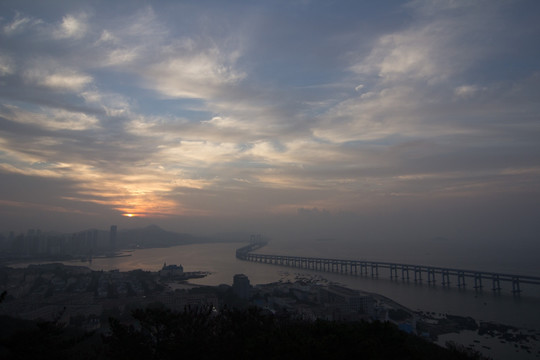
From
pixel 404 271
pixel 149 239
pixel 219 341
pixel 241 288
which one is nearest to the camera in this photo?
pixel 219 341

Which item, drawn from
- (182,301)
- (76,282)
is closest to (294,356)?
(182,301)

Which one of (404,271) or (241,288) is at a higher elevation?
(241,288)

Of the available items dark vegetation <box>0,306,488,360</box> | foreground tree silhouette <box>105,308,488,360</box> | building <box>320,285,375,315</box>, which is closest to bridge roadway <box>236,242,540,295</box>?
building <box>320,285,375,315</box>

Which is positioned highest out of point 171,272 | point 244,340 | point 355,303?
point 244,340

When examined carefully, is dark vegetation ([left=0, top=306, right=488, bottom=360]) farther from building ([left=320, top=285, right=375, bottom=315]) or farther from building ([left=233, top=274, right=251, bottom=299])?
building ([left=233, top=274, right=251, bottom=299])

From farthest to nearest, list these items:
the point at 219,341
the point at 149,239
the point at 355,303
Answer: the point at 149,239, the point at 355,303, the point at 219,341

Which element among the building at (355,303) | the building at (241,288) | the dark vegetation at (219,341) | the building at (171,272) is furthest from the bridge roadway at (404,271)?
the dark vegetation at (219,341)

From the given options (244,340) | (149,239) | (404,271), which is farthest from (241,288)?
(149,239)

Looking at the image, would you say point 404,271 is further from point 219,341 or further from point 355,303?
→ point 219,341
